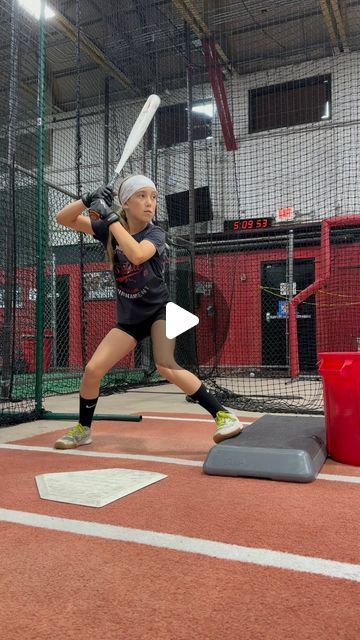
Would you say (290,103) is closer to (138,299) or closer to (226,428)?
(138,299)

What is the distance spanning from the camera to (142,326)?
284 cm

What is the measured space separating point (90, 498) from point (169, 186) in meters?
8.81

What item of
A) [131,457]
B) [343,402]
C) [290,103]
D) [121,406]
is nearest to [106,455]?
[131,457]

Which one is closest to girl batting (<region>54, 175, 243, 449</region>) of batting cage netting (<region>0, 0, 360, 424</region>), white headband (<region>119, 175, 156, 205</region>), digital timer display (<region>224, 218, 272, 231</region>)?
white headband (<region>119, 175, 156, 205</region>)

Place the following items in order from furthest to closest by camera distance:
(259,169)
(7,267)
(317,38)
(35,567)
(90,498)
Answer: (259,169)
(317,38)
(7,267)
(90,498)
(35,567)

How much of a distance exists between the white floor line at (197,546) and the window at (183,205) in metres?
8.12

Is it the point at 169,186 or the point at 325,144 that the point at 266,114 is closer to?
the point at 325,144

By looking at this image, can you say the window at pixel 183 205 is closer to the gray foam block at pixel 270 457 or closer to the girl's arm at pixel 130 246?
the girl's arm at pixel 130 246

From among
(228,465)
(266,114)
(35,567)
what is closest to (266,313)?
(266,114)

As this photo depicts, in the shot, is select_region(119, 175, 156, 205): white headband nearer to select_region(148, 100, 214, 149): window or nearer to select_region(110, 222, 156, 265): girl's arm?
select_region(110, 222, 156, 265): girl's arm

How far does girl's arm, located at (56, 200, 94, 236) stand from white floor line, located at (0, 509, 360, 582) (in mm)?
1575

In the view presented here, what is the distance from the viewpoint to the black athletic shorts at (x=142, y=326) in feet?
9.23

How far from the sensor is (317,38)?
9492 millimetres
